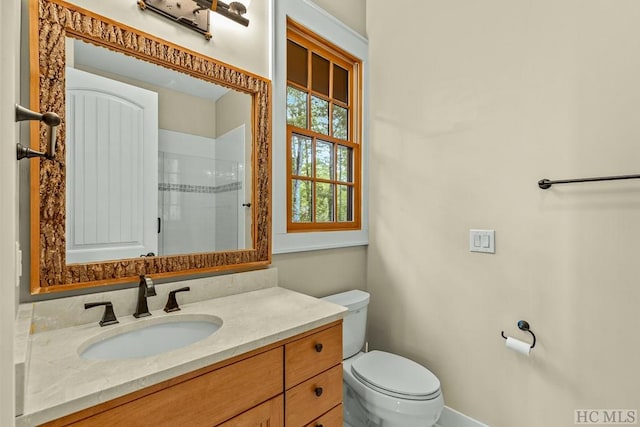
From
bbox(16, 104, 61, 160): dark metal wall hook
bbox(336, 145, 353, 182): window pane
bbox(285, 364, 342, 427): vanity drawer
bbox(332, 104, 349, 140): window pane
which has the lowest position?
bbox(285, 364, 342, 427): vanity drawer

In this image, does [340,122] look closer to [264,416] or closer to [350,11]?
[350,11]

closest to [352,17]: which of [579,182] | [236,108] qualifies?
[236,108]

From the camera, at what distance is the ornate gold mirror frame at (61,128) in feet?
3.24

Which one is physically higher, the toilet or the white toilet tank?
the white toilet tank

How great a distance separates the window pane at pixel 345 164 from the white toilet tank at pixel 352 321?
2.49 feet

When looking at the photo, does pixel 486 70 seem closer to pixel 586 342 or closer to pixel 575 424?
pixel 586 342

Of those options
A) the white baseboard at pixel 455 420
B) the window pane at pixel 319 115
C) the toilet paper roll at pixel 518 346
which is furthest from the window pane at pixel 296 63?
the white baseboard at pixel 455 420

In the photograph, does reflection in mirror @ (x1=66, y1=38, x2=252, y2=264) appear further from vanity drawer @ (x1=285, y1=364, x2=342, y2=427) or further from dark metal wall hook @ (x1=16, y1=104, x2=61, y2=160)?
vanity drawer @ (x1=285, y1=364, x2=342, y2=427)

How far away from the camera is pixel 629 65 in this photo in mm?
1233

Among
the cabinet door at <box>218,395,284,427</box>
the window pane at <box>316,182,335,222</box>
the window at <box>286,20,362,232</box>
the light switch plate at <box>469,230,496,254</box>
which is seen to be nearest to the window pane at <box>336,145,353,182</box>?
the window at <box>286,20,362,232</box>

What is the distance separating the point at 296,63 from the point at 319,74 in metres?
0.19

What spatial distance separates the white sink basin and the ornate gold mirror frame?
7.3 inches

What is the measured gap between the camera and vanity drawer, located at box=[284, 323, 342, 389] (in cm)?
106

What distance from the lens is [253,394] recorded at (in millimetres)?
954
